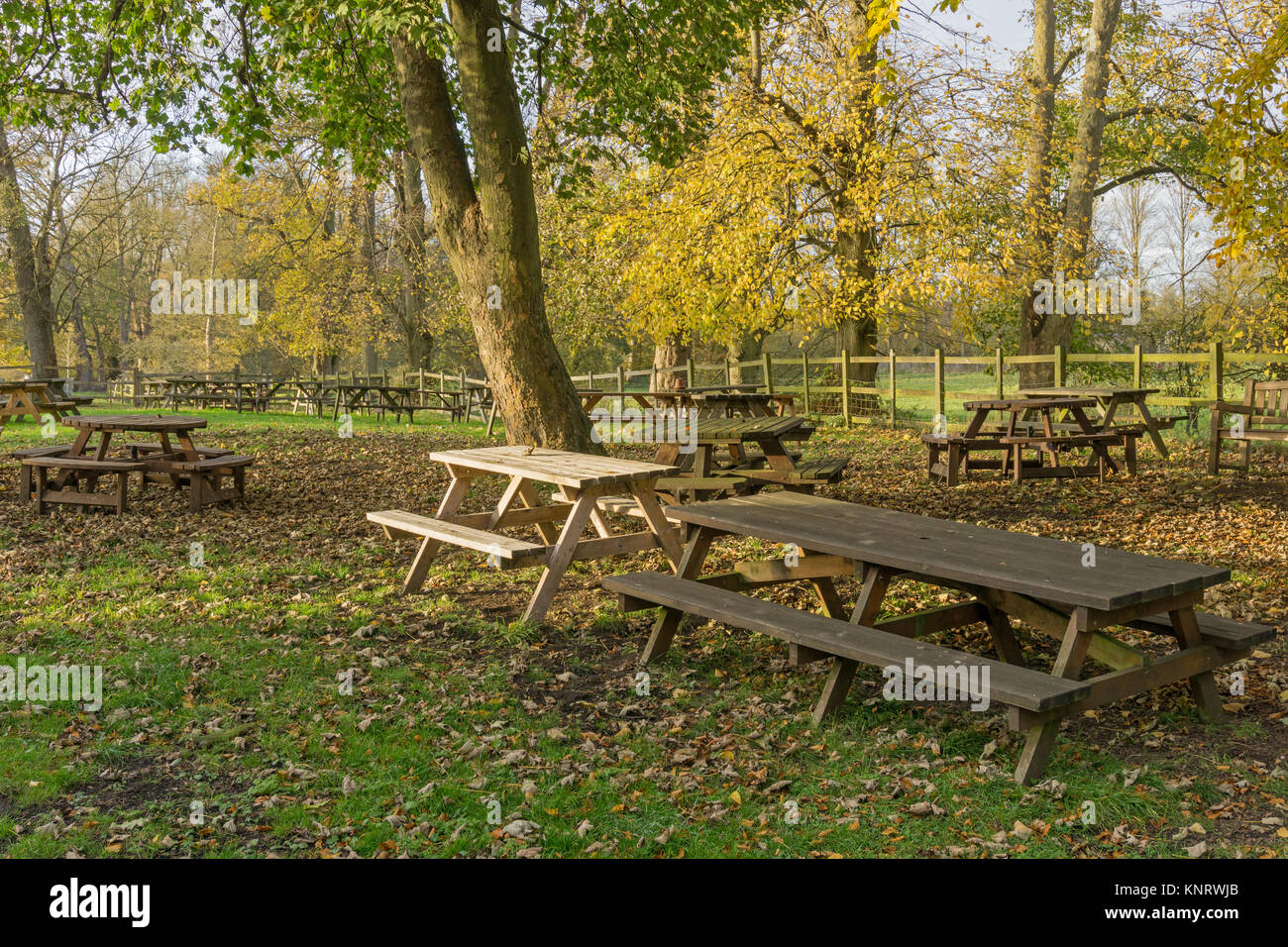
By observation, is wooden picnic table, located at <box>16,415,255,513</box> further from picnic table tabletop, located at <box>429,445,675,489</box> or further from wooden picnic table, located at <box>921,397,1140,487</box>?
wooden picnic table, located at <box>921,397,1140,487</box>

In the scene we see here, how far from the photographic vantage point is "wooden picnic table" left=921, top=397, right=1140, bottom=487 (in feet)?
36.6

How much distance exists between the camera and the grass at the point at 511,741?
3.69m

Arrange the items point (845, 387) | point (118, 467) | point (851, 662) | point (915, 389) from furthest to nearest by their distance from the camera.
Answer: point (915, 389) < point (845, 387) < point (118, 467) < point (851, 662)

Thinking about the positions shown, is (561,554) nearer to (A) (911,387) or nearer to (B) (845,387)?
(B) (845,387)

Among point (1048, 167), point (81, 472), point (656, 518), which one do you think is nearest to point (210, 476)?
point (81, 472)

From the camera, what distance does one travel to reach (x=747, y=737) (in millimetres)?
4605

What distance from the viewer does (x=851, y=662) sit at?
481cm

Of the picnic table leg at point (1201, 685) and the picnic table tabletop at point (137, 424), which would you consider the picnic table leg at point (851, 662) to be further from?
the picnic table tabletop at point (137, 424)

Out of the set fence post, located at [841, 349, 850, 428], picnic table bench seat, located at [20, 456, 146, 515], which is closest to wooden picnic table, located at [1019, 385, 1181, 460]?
fence post, located at [841, 349, 850, 428]

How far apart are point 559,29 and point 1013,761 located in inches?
381

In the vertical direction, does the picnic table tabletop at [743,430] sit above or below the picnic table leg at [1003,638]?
above

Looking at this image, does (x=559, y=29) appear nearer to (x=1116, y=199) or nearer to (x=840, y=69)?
(x=840, y=69)

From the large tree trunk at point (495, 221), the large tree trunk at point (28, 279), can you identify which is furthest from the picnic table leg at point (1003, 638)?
the large tree trunk at point (28, 279)

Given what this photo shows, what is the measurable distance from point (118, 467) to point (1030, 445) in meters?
9.01
